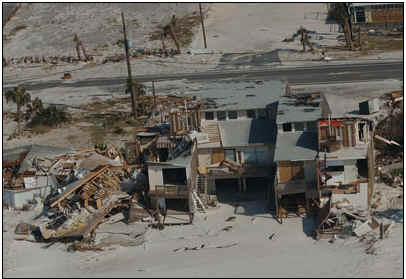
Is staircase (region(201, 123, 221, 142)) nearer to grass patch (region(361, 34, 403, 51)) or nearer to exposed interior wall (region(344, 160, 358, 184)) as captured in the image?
exposed interior wall (region(344, 160, 358, 184))

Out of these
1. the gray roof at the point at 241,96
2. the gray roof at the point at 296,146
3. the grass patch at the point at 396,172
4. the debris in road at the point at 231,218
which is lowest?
the debris in road at the point at 231,218

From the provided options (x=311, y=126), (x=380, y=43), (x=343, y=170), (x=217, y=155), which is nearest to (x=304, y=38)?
(x=380, y=43)

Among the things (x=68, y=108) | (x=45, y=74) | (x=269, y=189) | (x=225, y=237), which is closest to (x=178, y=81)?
(x=68, y=108)

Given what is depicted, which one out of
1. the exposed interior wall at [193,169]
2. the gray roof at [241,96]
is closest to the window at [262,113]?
the gray roof at [241,96]

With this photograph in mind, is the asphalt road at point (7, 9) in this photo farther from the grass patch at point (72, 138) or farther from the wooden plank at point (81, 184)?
the wooden plank at point (81, 184)

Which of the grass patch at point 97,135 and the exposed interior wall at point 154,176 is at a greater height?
the grass patch at point 97,135
